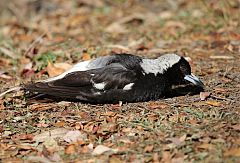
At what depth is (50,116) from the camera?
4.89 meters

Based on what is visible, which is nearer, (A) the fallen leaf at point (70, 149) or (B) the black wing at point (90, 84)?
(A) the fallen leaf at point (70, 149)

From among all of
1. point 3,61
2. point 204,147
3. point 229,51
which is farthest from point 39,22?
point 204,147

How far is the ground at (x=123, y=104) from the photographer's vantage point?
4062 millimetres

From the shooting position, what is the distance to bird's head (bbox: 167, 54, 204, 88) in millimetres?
5312

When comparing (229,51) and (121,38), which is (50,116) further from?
(121,38)

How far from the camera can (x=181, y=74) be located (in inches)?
212

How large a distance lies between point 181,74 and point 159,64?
10.5 inches


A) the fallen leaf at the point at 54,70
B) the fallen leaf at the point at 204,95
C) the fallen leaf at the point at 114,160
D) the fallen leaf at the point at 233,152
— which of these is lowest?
the fallen leaf at the point at 114,160

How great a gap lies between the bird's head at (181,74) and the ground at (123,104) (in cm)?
20

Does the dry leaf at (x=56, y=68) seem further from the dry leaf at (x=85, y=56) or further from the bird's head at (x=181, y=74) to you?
the bird's head at (x=181, y=74)

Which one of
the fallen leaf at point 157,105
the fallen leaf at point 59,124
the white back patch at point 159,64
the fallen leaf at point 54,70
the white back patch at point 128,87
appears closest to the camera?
the fallen leaf at point 59,124

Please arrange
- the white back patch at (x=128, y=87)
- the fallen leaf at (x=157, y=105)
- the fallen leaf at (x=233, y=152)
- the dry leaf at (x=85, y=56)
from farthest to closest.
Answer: the dry leaf at (x=85, y=56)
the white back patch at (x=128, y=87)
the fallen leaf at (x=157, y=105)
the fallen leaf at (x=233, y=152)

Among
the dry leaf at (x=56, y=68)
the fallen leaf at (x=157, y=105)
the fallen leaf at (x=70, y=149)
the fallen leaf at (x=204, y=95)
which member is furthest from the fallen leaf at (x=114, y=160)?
the dry leaf at (x=56, y=68)

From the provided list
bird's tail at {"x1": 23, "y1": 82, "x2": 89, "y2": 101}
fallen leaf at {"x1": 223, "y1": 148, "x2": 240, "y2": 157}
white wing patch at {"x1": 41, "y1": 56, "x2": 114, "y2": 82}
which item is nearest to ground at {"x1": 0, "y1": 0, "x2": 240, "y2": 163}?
fallen leaf at {"x1": 223, "y1": 148, "x2": 240, "y2": 157}
